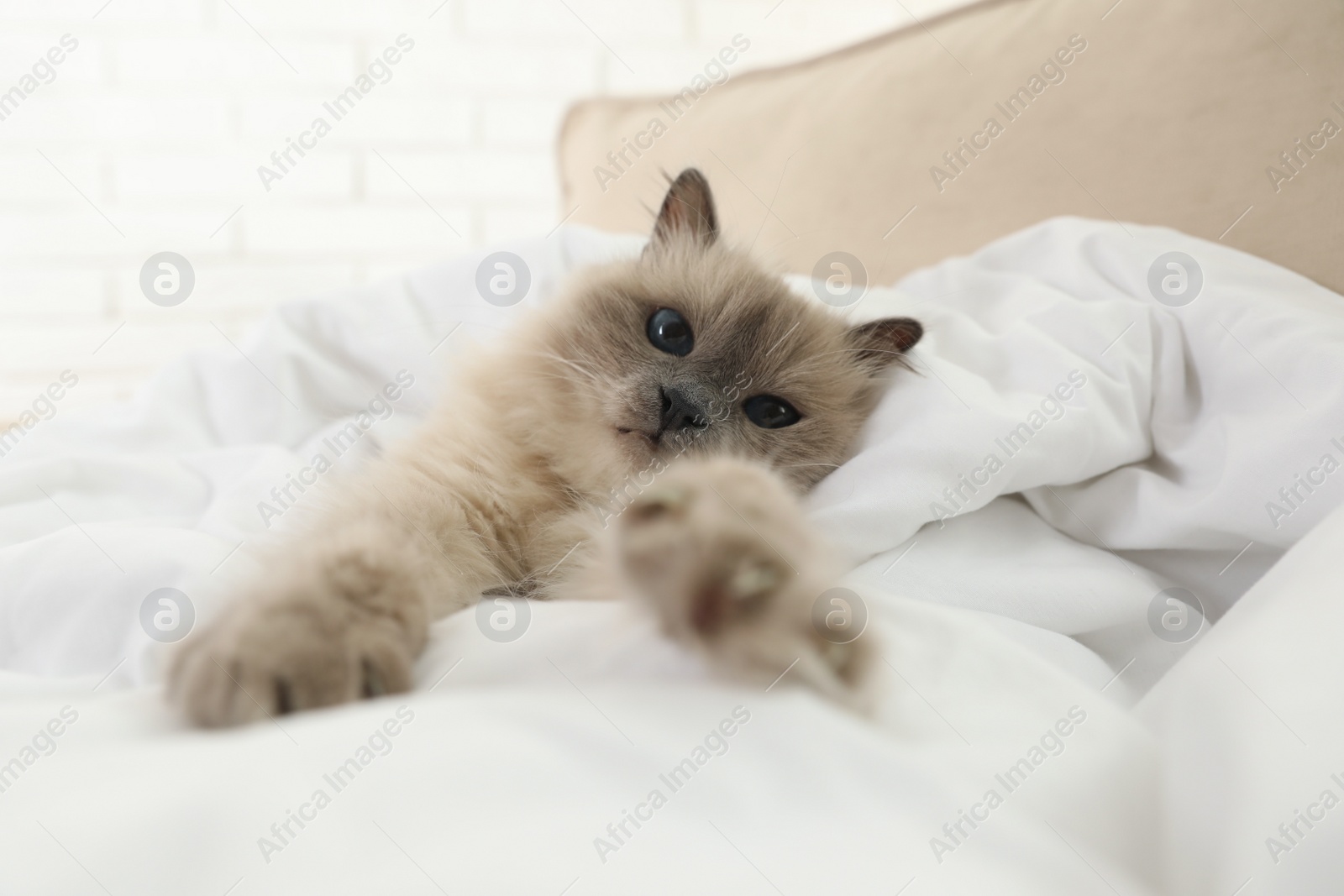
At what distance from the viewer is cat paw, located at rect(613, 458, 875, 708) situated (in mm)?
704

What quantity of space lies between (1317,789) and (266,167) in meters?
4.11

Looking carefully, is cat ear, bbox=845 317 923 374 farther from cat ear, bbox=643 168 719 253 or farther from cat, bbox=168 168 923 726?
cat ear, bbox=643 168 719 253

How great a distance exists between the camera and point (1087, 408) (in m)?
1.26

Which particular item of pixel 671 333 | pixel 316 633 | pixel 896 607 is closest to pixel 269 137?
pixel 671 333

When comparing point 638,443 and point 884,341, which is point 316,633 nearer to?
point 638,443

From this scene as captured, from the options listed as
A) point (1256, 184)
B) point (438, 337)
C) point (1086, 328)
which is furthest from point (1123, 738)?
point (438, 337)

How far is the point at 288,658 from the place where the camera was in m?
0.75

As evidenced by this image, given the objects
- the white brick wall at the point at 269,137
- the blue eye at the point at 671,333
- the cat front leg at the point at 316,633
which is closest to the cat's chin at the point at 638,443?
the blue eye at the point at 671,333

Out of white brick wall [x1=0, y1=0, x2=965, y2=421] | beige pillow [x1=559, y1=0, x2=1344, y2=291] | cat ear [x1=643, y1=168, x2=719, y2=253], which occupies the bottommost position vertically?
white brick wall [x1=0, y1=0, x2=965, y2=421]

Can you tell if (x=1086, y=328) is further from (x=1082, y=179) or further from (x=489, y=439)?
(x=489, y=439)

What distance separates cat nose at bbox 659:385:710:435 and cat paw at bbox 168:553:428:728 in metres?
0.63

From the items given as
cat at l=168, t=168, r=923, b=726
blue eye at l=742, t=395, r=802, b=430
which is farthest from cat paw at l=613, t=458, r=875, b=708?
blue eye at l=742, t=395, r=802, b=430

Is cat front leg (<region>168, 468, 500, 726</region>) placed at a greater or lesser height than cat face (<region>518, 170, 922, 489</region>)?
lesser

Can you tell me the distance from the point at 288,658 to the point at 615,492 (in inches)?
27.6
